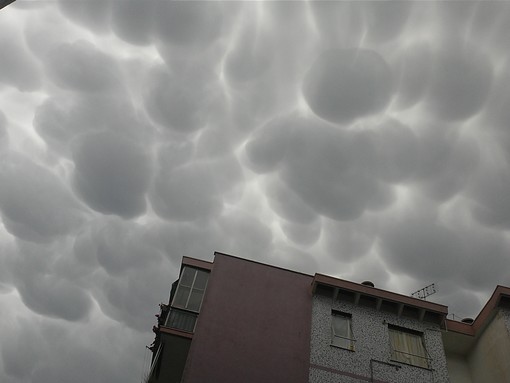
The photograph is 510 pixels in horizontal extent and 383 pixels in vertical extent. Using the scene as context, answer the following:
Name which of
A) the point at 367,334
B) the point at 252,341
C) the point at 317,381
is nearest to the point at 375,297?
the point at 367,334

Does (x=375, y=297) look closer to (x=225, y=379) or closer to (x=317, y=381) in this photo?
(x=317, y=381)

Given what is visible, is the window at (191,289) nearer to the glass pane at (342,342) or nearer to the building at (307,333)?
the building at (307,333)

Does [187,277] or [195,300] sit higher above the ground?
[187,277]

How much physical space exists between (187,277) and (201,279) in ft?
2.30

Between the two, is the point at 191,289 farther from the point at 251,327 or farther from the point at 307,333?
the point at 307,333

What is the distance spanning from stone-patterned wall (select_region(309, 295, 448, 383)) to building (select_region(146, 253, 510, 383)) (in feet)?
0.15

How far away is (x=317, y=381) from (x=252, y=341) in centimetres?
319

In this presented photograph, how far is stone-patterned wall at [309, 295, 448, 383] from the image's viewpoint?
1814 cm

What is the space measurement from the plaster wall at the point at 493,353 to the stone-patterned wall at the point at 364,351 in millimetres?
2568

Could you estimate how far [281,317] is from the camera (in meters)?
19.7

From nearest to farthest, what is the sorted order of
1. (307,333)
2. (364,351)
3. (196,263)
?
(364,351) → (307,333) → (196,263)

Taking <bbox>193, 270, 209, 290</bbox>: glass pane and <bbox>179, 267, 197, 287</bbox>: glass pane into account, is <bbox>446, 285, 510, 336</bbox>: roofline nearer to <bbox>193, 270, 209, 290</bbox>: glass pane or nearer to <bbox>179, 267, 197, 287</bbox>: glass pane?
<bbox>193, 270, 209, 290</bbox>: glass pane

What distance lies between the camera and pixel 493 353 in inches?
791

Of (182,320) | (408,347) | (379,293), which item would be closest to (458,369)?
(408,347)
